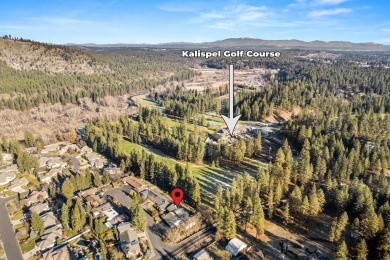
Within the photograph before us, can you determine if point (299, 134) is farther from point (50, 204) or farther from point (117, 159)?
point (50, 204)

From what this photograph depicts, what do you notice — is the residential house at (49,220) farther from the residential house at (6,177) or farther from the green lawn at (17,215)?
the residential house at (6,177)

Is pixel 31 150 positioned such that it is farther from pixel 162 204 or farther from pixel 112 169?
pixel 162 204

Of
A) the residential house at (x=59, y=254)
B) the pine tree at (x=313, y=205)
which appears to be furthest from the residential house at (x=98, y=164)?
the pine tree at (x=313, y=205)

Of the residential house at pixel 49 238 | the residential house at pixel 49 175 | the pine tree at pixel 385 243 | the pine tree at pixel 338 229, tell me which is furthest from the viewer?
the residential house at pixel 49 175

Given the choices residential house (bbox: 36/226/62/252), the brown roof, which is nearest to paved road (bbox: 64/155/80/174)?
the brown roof

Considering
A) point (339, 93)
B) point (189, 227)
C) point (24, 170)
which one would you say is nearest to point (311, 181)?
point (189, 227)

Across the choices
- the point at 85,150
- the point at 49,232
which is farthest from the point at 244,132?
the point at 49,232

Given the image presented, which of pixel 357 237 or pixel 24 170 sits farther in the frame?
pixel 24 170
